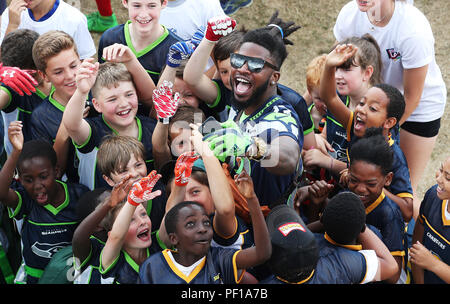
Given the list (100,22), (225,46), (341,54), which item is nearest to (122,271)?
(225,46)

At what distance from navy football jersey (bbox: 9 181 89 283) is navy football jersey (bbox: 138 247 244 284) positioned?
66 centimetres

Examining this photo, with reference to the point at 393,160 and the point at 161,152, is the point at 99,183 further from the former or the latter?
the point at 393,160

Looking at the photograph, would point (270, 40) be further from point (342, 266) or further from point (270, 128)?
point (342, 266)

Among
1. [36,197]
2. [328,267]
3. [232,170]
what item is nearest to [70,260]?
[36,197]

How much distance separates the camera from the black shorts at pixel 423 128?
3.54m

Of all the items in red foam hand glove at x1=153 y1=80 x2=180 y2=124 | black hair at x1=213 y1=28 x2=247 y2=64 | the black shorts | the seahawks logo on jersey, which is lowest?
the seahawks logo on jersey

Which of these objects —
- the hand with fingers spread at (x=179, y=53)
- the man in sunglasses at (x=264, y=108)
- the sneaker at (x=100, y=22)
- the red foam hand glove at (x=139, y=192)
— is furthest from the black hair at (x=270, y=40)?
the sneaker at (x=100, y=22)

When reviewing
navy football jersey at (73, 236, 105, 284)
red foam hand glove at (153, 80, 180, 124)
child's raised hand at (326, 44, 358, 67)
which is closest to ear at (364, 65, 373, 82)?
child's raised hand at (326, 44, 358, 67)

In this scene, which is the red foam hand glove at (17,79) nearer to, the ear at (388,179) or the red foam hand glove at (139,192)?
the red foam hand glove at (139,192)

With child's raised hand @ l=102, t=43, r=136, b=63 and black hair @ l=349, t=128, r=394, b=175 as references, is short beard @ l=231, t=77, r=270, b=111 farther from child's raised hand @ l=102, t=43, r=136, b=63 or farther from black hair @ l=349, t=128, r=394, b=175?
child's raised hand @ l=102, t=43, r=136, b=63

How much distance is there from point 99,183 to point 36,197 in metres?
0.34

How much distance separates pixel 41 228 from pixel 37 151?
398 millimetres

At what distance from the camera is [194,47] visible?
3150 mm

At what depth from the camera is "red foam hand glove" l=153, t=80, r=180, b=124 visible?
2857mm
